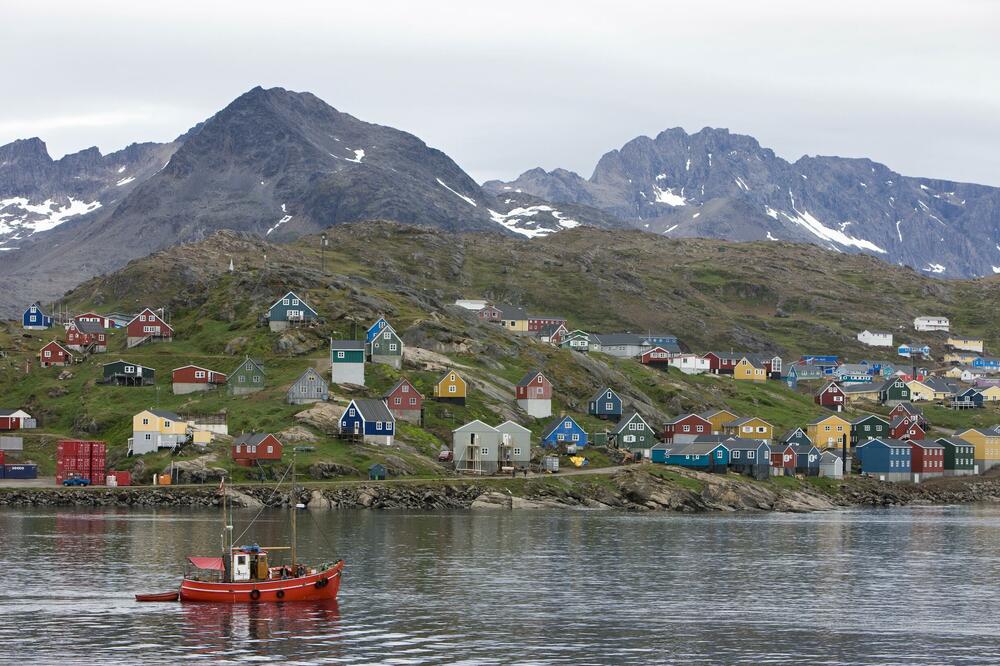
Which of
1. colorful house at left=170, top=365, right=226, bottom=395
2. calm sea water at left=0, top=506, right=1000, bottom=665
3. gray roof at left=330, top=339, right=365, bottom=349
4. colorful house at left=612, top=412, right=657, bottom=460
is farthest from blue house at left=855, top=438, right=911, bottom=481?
colorful house at left=170, top=365, right=226, bottom=395

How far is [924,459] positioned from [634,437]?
48328 millimetres

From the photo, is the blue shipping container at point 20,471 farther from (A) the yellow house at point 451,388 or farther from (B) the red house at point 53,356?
(A) the yellow house at point 451,388

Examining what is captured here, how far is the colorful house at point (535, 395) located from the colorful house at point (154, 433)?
4958 centimetres

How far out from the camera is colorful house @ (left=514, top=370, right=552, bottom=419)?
180 metres

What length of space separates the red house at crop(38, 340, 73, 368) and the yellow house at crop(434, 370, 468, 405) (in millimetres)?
57290

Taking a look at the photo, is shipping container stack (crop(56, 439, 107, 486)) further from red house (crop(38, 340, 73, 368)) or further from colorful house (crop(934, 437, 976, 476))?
colorful house (crop(934, 437, 976, 476))

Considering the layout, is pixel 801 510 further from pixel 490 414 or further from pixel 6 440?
pixel 6 440

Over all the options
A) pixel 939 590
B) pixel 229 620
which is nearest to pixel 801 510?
pixel 939 590

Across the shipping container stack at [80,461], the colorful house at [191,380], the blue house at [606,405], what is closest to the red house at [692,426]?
the blue house at [606,405]

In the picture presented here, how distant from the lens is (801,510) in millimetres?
162000

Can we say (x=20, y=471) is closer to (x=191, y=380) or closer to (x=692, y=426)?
(x=191, y=380)

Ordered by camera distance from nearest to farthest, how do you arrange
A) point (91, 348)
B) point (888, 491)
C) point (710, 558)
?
point (710, 558), point (888, 491), point (91, 348)

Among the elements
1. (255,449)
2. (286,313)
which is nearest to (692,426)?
(286,313)

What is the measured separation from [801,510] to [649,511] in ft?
75.1
